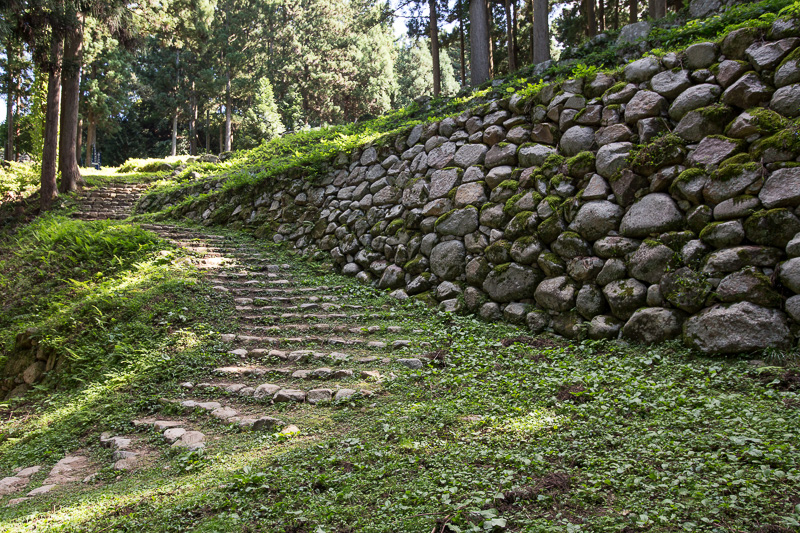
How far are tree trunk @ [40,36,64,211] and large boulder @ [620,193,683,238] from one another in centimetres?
1289

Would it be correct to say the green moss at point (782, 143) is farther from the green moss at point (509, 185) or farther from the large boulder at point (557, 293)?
the green moss at point (509, 185)

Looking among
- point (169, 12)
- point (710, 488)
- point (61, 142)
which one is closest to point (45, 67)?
point (61, 142)

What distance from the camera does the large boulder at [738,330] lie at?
3.43 metres

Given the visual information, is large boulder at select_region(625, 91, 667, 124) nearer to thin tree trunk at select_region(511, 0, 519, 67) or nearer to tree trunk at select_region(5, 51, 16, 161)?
thin tree trunk at select_region(511, 0, 519, 67)

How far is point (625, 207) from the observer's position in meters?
4.60

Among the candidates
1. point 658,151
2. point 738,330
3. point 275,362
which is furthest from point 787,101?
point 275,362

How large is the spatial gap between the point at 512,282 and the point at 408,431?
2670mm

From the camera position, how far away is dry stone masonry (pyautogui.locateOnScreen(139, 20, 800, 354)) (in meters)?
3.69

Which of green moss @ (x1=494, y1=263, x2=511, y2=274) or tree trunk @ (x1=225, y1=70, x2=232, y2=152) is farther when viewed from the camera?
tree trunk @ (x1=225, y1=70, x2=232, y2=152)

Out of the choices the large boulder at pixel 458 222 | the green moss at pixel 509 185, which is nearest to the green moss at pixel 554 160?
the green moss at pixel 509 185

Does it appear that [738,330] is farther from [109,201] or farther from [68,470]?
[109,201]

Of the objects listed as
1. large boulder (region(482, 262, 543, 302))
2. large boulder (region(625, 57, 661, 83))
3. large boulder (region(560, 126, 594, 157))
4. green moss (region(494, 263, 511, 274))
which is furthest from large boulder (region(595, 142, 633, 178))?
green moss (region(494, 263, 511, 274))

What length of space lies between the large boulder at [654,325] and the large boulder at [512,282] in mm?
1135

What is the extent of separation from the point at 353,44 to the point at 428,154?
72.5 feet
